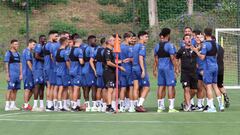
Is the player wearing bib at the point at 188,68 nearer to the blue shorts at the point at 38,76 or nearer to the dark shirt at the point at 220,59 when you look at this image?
the dark shirt at the point at 220,59

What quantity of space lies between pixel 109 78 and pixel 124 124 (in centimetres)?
345

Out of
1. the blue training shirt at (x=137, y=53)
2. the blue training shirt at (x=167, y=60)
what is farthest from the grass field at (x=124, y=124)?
the blue training shirt at (x=137, y=53)

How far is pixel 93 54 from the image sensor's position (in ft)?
59.3

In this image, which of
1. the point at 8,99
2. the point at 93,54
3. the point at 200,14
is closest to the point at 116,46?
the point at 93,54

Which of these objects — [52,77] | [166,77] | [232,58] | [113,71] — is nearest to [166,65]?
[166,77]

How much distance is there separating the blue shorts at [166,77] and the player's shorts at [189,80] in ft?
1.16

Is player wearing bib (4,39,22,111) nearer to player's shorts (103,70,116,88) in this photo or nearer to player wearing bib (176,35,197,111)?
player's shorts (103,70,116,88)

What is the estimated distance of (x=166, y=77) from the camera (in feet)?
56.7

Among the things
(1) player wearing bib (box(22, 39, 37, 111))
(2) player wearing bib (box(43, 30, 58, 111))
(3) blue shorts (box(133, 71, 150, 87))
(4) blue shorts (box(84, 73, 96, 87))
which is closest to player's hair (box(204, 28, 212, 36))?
(3) blue shorts (box(133, 71, 150, 87))

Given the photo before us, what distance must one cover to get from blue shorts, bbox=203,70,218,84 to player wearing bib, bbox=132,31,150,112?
156 cm

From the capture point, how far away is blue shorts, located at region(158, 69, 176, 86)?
17.2 metres

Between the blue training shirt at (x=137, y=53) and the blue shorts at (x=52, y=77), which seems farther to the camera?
the blue shorts at (x=52, y=77)

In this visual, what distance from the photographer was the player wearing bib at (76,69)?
1808cm

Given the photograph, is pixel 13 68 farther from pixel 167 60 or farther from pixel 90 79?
pixel 167 60
